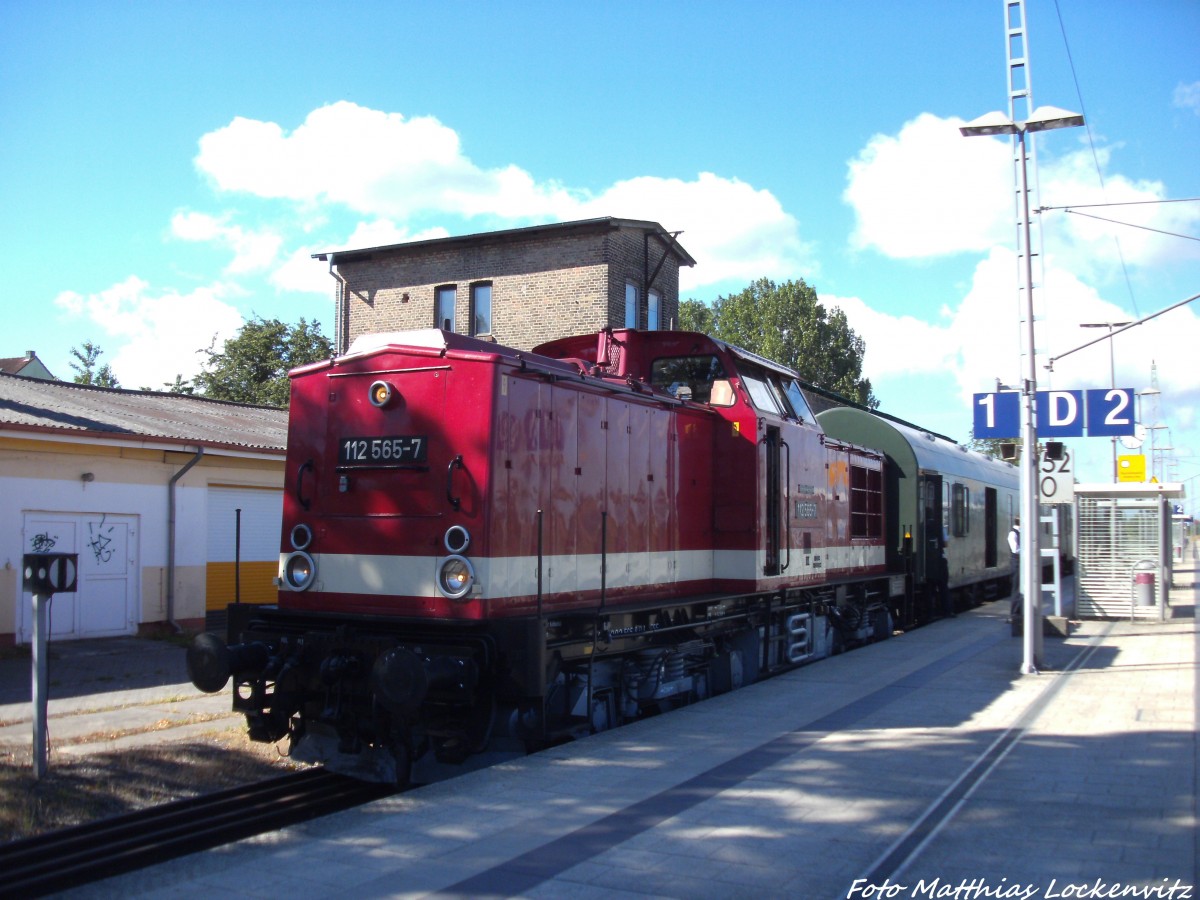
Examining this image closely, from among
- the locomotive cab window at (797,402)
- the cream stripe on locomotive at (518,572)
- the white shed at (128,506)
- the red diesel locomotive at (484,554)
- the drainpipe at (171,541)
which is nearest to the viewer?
the red diesel locomotive at (484,554)

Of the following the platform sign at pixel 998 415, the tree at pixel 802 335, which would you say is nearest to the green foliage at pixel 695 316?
the tree at pixel 802 335

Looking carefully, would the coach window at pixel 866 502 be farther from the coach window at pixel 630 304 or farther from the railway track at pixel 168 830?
the coach window at pixel 630 304

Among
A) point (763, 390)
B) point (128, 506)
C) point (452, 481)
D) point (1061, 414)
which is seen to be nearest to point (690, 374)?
point (763, 390)

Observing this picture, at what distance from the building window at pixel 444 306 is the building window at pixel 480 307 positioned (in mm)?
739

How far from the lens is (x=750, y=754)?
7.53 metres

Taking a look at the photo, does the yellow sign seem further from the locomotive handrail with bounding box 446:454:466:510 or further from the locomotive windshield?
the locomotive handrail with bounding box 446:454:466:510

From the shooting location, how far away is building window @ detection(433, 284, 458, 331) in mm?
29703

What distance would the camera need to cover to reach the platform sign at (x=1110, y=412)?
12453 mm

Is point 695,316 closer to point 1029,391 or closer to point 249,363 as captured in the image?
point 249,363

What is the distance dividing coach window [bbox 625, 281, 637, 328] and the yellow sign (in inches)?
615

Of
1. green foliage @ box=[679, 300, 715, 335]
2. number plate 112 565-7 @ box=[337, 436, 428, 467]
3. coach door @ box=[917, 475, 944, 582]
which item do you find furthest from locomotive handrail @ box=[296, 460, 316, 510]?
green foliage @ box=[679, 300, 715, 335]

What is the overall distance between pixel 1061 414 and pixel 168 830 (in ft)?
36.4

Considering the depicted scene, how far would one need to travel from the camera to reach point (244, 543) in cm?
1830

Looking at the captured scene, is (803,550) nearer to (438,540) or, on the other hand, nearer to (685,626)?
(685,626)
